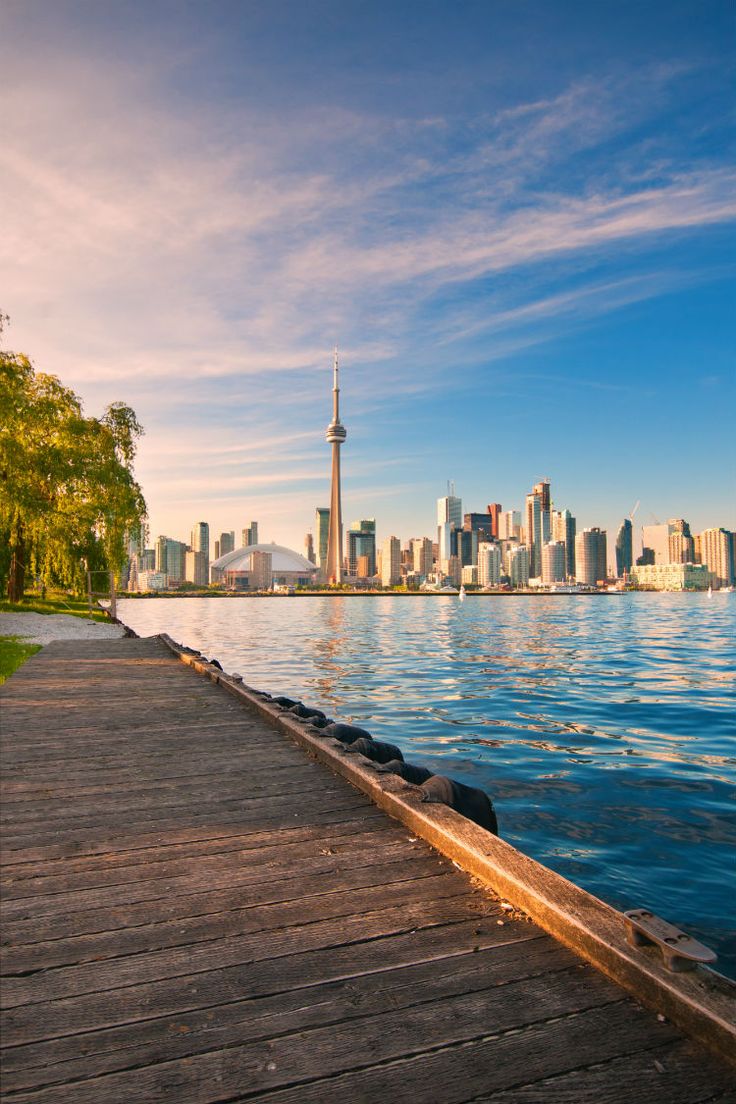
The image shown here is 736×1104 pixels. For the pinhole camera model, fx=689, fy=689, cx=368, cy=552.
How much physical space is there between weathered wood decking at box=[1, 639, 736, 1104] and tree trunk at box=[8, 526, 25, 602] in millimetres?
30246

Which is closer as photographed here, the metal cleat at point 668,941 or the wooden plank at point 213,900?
the metal cleat at point 668,941

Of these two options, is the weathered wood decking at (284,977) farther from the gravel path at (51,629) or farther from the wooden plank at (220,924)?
the gravel path at (51,629)

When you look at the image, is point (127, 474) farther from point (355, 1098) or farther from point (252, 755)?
point (355, 1098)

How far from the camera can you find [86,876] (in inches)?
155

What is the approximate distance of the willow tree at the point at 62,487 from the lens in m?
29.4

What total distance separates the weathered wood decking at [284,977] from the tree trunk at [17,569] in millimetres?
30246

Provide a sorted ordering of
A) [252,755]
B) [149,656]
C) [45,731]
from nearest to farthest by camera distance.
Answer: [252,755] < [45,731] < [149,656]

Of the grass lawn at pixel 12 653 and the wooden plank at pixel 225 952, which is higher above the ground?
the grass lawn at pixel 12 653

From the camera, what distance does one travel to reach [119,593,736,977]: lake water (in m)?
6.59

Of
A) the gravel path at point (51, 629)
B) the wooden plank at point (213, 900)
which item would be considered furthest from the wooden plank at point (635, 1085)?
the gravel path at point (51, 629)

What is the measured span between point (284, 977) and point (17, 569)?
35930 millimetres

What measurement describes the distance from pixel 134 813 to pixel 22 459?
28.3 meters

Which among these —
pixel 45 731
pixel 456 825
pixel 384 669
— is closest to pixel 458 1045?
pixel 456 825

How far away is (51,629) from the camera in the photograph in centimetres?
2588
